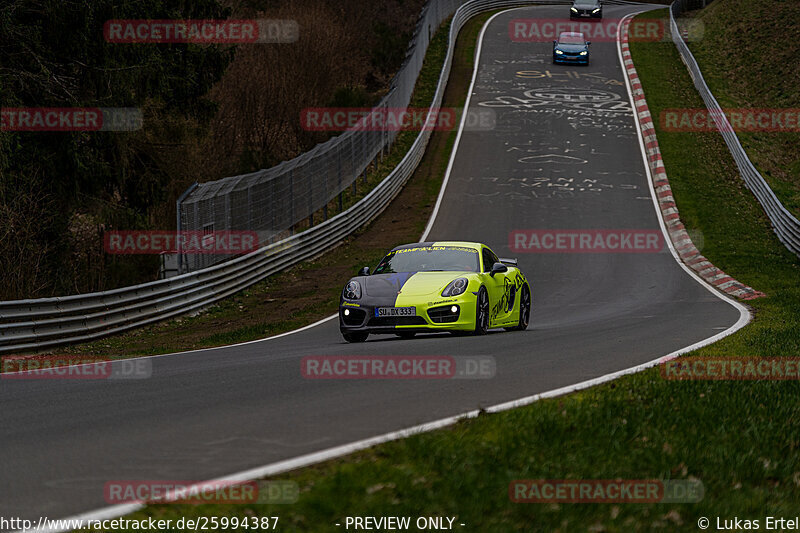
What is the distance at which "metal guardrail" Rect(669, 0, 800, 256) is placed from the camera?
1163 inches

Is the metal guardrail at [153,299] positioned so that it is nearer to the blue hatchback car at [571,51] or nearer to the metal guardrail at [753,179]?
the metal guardrail at [753,179]

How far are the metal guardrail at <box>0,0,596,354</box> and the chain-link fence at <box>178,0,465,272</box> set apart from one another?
49cm

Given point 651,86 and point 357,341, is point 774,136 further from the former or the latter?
point 357,341

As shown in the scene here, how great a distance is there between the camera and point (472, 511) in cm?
517

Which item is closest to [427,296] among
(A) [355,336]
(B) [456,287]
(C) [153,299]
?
(B) [456,287]

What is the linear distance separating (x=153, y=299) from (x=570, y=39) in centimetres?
4148

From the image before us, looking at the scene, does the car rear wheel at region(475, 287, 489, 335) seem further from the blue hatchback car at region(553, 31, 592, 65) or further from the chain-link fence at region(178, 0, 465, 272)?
the blue hatchback car at region(553, 31, 592, 65)

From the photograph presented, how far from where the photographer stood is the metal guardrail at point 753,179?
29.5m

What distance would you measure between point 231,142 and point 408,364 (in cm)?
3767

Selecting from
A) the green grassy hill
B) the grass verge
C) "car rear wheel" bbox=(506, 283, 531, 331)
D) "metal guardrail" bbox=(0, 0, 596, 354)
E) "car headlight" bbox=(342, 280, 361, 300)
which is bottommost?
"metal guardrail" bbox=(0, 0, 596, 354)

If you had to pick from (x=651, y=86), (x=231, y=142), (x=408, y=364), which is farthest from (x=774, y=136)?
(x=408, y=364)

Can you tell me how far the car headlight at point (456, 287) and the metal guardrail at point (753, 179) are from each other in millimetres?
18322

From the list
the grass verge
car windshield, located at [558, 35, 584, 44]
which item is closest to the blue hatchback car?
car windshield, located at [558, 35, 584, 44]

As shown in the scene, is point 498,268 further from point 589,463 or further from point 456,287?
point 589,463
